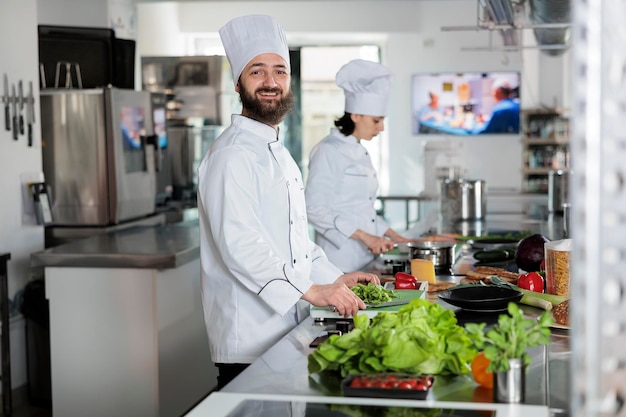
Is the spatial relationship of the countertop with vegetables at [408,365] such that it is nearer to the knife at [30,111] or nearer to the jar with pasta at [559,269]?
→ the jar with pasta at [559,269]

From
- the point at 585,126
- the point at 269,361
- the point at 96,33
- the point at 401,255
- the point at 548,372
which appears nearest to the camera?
the point at 585,126

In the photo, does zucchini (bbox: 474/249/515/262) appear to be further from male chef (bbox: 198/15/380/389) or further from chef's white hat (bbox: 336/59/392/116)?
chef's white hat (bbox: 336/59/392/116)

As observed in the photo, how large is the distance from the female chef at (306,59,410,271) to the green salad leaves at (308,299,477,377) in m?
2.41

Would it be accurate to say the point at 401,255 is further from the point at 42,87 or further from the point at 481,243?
the point at 42,87

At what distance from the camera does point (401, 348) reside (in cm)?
180

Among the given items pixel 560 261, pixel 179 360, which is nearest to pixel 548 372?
pixel 560 261

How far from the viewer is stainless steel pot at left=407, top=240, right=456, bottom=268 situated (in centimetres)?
348

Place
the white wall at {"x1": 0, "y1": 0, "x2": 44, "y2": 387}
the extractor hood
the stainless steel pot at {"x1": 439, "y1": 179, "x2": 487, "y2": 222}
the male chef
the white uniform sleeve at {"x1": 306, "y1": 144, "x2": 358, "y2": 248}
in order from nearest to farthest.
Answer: the male chef → the white uniform sleeve at {"x1": 306, "y1": 144, "x2": 358, "y2": 248} → the extractor hood → the white wall at {"x1": 0, "y1": 0, "x2": 44, "y2": 387} → the stainless steel pot at {"x1": 439, "y1": 179, "x2": 487, "y2": 222}

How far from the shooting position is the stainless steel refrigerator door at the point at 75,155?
5.83 meters

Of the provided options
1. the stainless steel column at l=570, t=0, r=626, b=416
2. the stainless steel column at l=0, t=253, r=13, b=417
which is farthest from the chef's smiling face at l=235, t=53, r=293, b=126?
the stainless steel column at l=0, t=253, r=13, b=417

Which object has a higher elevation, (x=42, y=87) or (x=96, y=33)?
(x=96, y=33)

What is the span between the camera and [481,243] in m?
4.18

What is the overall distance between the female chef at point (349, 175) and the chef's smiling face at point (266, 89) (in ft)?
5.20

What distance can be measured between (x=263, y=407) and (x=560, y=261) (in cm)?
129
